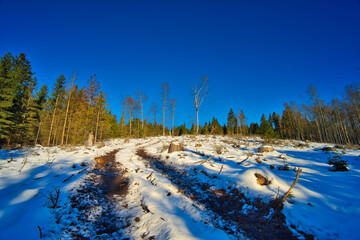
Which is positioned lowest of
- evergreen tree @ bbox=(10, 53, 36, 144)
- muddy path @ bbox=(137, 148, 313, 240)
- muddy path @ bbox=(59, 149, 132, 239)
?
muddy path @ bbox=(137, 148, 313, 240)

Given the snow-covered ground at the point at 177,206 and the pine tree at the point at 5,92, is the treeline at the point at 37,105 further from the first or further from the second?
the snow-covered ground at the point at 177,206

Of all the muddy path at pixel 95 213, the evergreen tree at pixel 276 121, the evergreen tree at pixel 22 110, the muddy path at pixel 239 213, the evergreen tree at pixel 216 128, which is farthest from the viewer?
the evergreen tree at pixel 276 121

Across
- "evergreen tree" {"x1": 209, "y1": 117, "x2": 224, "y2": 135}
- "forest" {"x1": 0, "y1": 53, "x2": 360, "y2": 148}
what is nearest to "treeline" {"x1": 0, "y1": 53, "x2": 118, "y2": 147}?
"forest" {"x1": 0, "y1": 53, "x2": 360, "y2": 148}

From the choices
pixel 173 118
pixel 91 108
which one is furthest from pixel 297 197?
pixel 173 118

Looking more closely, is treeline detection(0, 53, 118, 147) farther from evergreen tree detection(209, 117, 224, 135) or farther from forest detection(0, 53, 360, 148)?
evergreen tree detection(209, 117, 224, 135)

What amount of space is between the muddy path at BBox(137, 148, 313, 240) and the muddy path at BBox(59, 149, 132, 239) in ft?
8.89

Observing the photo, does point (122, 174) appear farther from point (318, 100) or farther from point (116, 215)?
point (318, 100)

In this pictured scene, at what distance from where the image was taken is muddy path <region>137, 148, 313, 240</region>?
367 cm

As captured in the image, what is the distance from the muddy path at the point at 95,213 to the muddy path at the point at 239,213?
271cm

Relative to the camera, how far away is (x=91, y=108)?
21609 millimetres

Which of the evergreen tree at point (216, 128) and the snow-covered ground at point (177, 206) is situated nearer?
the snow-covered ground at point (177, 206)

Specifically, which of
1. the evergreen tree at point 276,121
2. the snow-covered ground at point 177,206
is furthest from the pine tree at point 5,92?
the evergreen tree at point 276,121

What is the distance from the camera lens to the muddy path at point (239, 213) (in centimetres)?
367

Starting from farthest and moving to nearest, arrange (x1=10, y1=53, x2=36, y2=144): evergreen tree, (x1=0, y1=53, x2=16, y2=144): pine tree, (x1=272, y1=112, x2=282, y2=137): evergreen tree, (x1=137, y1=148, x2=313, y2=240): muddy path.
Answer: (x1=272, y1=112, x2=282, y2=137): evergreen tree
(x1=10, y1=53, x2=36, y2=144): evergreen tree
(x1=0, y1=53, x2=16, y2=144): pine tree
(x1=137, y1=148, x2=313, y2=240): muddy path
